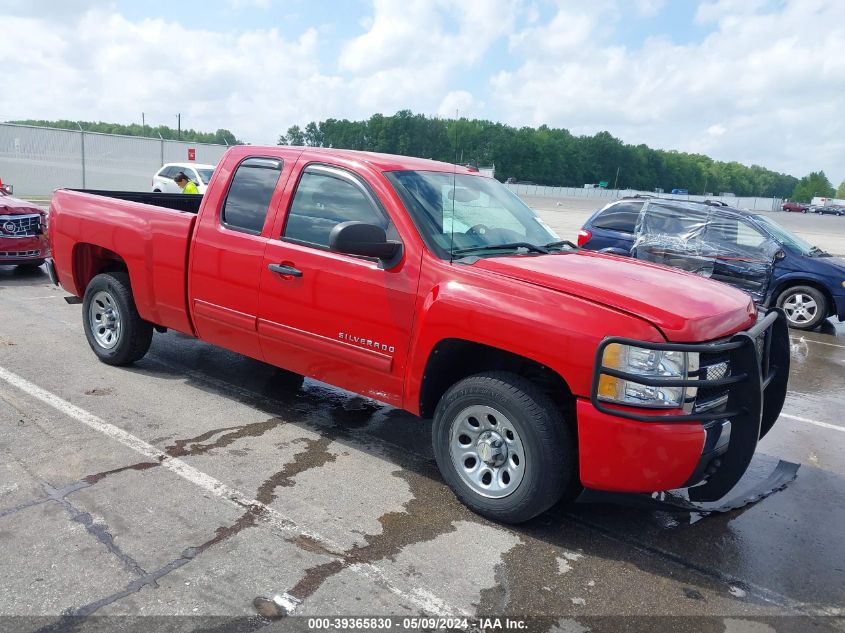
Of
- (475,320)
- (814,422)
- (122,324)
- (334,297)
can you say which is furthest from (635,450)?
(122,324)

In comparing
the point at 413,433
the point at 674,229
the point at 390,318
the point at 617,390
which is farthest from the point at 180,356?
the point at 674,229

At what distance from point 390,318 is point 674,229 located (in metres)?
7.40

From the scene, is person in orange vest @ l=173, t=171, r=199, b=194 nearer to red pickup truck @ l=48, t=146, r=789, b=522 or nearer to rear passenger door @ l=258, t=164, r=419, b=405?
red pickup truck @ l=48, t=146, r=789, b=522

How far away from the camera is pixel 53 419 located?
16.1ft

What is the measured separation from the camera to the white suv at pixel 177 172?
19992 millimetres

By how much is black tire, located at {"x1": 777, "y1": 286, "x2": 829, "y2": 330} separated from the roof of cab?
23.7 feet

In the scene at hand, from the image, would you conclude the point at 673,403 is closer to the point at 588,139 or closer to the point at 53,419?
the point at 53,419

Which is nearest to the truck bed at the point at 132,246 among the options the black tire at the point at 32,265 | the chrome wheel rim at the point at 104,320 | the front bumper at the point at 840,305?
the chrome wheel rim at the point at 104,320

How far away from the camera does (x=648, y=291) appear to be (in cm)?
371

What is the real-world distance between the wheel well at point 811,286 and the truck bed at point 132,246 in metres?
8.64

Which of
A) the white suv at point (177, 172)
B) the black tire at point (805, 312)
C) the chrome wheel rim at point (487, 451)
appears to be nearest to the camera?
the chrome wheel rim at point (487, 451)

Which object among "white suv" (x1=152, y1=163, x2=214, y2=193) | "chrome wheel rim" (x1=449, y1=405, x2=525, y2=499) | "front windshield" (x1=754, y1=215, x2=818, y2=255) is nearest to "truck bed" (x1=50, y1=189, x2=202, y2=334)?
"chrome wheel rim" (x1=449, y1=405, x2=525, y2=499)

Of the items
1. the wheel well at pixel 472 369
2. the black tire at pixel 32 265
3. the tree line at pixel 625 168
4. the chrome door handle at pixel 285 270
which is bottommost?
the black tire at pixel 32 265

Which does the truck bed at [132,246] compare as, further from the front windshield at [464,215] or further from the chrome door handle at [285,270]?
the front windshield at [464,215]
